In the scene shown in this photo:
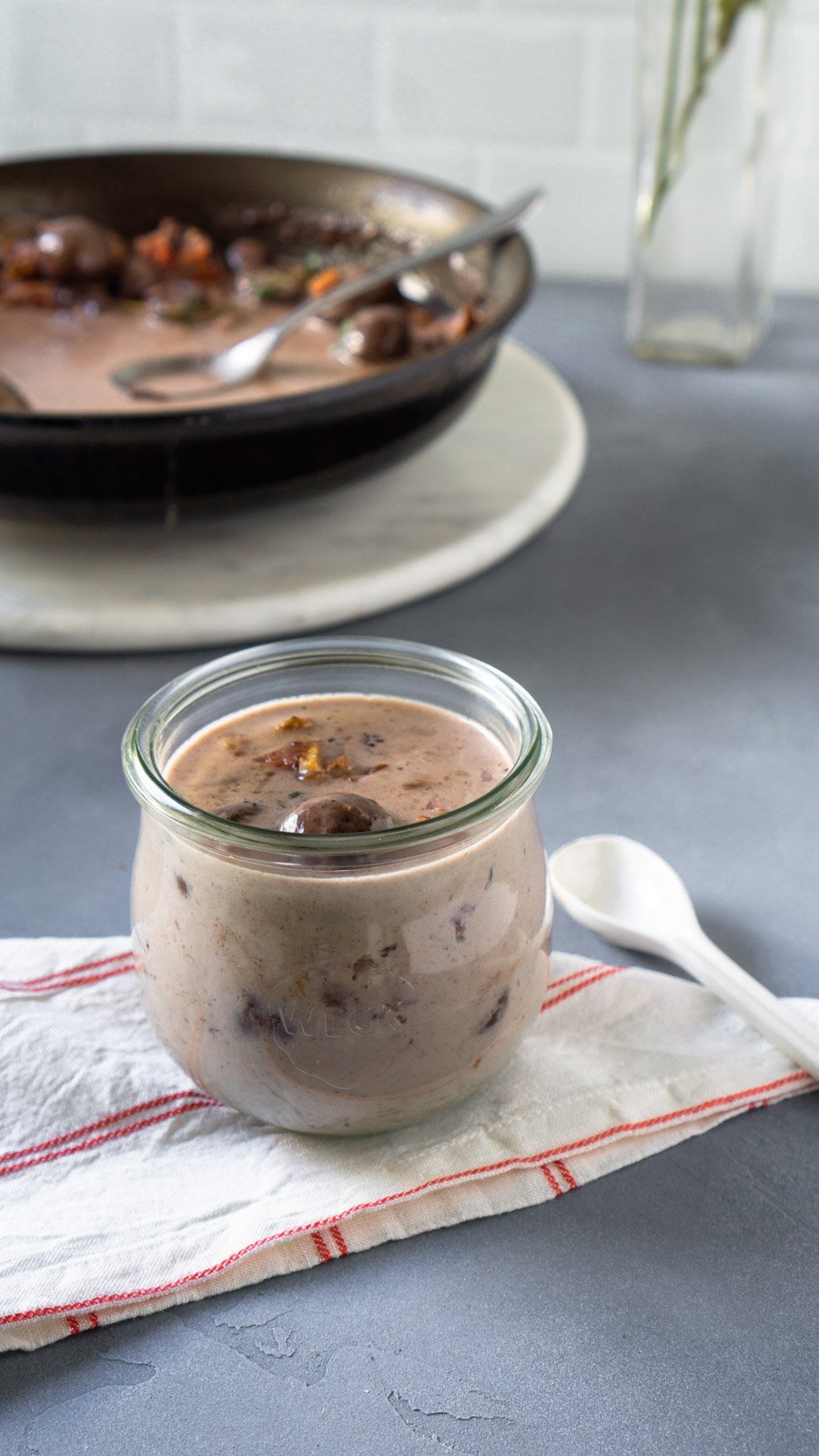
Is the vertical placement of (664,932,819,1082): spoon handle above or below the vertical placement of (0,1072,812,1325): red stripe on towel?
above

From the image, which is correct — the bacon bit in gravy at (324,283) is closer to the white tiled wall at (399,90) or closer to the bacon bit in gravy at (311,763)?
the white tiled wall at (399,90)

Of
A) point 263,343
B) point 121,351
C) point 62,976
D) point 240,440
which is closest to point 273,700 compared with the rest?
point 62,976

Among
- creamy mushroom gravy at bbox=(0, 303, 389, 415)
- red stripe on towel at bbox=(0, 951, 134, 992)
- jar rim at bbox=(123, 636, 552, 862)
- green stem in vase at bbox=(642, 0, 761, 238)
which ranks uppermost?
green stem in vase at bbox=(642, 0, 761, 238)

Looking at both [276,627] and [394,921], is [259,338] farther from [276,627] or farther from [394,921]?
[394,921]

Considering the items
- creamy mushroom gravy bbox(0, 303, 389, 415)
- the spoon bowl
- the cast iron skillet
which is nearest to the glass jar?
the spoon bowl

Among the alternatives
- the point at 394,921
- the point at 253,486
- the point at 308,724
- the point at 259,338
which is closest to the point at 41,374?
the point at 259,338

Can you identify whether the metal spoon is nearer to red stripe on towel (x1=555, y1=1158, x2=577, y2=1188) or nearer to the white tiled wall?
the white tiled wall
